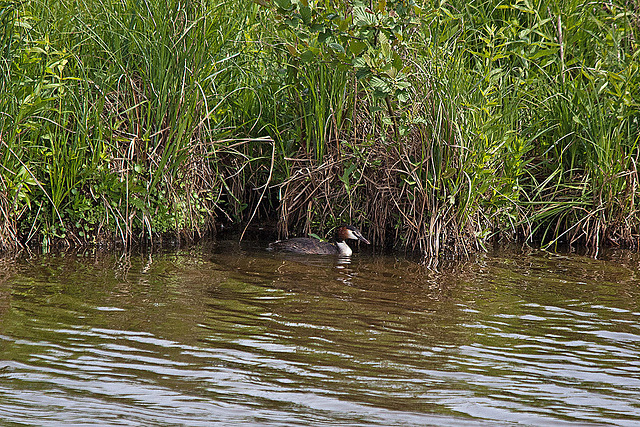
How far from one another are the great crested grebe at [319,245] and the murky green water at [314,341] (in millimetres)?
286

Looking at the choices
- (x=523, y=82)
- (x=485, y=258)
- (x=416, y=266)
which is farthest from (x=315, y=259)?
(x=523, y=82)

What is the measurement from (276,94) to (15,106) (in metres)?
2.56

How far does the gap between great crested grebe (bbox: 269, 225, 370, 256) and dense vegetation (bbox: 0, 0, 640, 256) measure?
0.20 m

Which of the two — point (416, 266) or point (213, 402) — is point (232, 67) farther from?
point (213, 402)

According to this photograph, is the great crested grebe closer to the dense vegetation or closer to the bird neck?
the bird neck

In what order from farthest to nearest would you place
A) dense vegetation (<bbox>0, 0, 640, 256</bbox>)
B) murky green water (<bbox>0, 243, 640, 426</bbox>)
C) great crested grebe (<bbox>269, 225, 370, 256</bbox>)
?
great crested grebe (<bbox>269, 225, 370, 256</bbox>)
dense vegetation (<bbox>0, 0, 640, 256</bbox>)
murky green water (<bbox>0, 243, 640, 426</bbox>)

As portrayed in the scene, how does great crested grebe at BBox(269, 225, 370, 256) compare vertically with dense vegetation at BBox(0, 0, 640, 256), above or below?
below

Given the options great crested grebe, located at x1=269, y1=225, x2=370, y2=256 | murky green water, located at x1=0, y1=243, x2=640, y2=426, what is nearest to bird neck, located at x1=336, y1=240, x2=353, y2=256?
great crested grebe, located at x1=269, y1=225, x2=370, y2=256

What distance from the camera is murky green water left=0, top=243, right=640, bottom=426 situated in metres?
3.83

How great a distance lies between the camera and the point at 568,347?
16.3 ft

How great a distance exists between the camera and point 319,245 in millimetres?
7809

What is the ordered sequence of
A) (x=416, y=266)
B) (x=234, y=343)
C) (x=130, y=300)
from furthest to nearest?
(x=416, y=266), (x=130, y=300), (x=234, y=343)

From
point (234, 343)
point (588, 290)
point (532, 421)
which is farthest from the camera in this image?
point (588, 290)

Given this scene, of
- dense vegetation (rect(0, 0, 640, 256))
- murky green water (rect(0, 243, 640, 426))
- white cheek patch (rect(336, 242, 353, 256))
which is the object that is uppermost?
dense vegetation (rect(0, 0, 640, 256))
